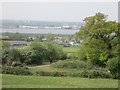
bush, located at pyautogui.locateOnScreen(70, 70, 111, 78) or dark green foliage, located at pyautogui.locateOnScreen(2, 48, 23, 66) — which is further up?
dark green foliage, located at pyautogui.locateOnScreen(2, 48, 23, 66)

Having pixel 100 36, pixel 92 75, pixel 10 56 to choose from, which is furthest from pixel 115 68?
pixel 10 56

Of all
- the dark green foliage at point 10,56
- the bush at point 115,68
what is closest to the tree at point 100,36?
the bush at point 115,68

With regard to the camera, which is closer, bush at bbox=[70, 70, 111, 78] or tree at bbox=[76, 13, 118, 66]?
bush at bbox=[70, 70, 111, 78]

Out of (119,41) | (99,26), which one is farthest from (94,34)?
(119,41)

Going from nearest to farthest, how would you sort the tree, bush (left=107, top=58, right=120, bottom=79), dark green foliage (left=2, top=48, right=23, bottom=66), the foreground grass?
the foreground grass, bush (left=107, top=58, right=120, bottom=79), the tree, dark green foliage (left=2, top=48, right=23, bottom=66)

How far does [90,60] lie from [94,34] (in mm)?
2095

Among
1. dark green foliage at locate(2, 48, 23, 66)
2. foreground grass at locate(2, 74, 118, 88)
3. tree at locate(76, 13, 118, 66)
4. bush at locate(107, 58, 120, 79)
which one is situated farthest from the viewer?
dark green foliage at locate(2, 48, 23, 66)

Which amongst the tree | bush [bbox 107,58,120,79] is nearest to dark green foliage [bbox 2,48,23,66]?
the tree

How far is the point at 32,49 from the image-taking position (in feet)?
54.5

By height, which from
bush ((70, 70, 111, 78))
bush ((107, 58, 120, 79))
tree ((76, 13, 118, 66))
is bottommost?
bush ((70, 70, 111, 78))

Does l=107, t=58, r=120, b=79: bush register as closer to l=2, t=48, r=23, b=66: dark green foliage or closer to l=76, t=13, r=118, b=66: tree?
l=76, t=13, r=118, b=66: tree

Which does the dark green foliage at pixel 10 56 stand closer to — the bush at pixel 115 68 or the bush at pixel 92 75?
the bush at pixel 92 75

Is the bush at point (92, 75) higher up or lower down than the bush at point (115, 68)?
lower down

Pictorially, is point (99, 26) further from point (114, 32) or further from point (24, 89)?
point (24, 89)
